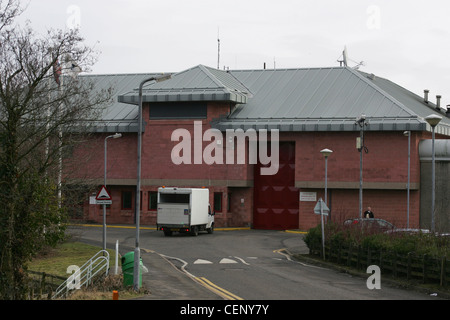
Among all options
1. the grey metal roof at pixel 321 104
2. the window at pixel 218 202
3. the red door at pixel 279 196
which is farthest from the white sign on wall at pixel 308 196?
the window at pixel 218 202

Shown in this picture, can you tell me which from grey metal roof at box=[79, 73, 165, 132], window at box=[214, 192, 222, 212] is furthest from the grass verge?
window at box=[214, 192, 222, 212]

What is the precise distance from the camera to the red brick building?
49906 mm

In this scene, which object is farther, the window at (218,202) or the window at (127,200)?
the window at (127,200)

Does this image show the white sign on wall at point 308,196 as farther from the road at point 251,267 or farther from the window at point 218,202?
the window at point 218,202

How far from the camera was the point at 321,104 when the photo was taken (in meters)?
53.6

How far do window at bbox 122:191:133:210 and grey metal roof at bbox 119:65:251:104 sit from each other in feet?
23.6

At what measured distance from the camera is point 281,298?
21.7 m

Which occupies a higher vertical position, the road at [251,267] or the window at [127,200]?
the window at [127,200]

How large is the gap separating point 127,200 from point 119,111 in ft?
24.3

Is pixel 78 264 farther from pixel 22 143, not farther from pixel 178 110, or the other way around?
pixel 178 110

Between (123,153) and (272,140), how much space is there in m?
11.6

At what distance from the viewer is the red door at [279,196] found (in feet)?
175

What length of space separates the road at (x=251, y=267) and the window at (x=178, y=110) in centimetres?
885

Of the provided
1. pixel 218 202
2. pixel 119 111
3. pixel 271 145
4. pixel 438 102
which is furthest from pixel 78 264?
pixel 438 102
